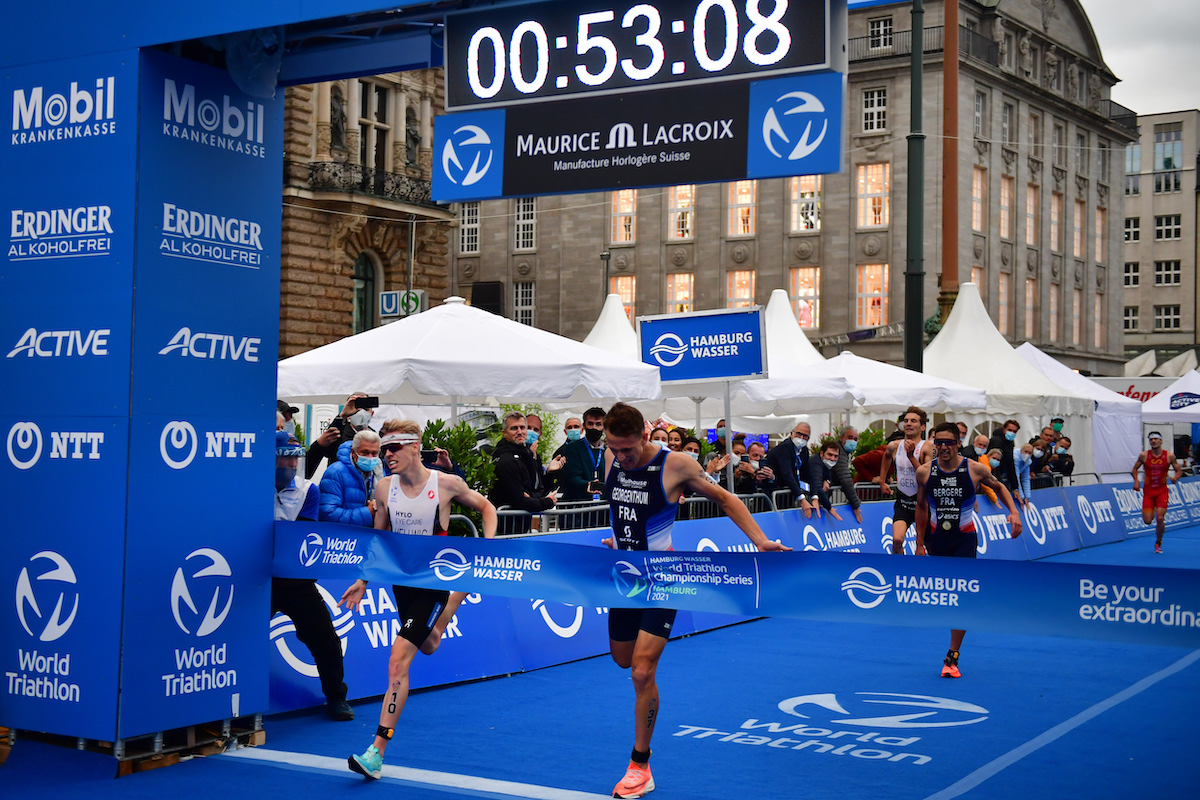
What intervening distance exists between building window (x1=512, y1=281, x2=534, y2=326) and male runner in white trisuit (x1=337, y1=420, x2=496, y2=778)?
5221 cm

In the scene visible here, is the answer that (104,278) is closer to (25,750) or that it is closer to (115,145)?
(115,145)

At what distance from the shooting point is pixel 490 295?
60.4 metres

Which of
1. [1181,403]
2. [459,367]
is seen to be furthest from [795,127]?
[1181,403]

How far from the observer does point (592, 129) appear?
7082 mm

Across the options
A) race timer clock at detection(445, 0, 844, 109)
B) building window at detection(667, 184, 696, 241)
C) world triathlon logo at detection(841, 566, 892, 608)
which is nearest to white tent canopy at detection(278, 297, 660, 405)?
race timer clock at detection(445, 0, 844, 109)

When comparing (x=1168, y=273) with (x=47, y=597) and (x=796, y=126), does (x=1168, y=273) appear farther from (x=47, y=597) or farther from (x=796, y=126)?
(x=47, y=597)

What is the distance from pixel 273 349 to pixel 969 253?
47449mm

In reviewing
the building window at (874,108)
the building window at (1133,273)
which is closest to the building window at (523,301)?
the building window at (874,108)

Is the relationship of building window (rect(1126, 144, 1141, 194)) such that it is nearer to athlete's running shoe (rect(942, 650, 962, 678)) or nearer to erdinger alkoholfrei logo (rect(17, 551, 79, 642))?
athlete's running shoe (rect(942, 650, 962, 678))

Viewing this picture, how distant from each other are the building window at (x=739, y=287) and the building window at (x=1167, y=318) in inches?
1684

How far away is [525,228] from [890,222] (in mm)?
17375

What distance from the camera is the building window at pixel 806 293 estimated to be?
53156 millimetres

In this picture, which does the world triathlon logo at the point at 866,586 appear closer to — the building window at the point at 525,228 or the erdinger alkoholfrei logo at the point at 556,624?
the erdinger alkoholfrei logo at the point at 556,624

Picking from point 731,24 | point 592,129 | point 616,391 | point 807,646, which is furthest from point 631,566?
point 616,391
